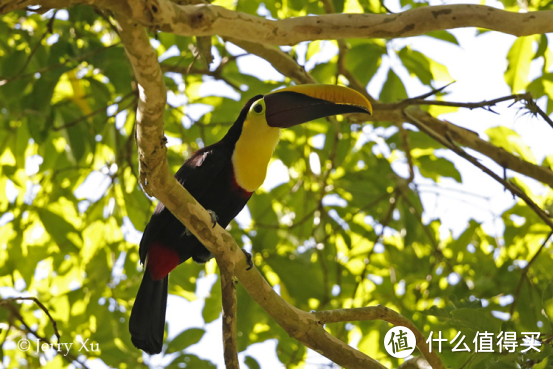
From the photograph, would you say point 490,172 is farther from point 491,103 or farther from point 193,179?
point 193,179

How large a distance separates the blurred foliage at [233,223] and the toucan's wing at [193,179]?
2.10 feet

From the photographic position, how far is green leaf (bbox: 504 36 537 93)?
4.08 meters

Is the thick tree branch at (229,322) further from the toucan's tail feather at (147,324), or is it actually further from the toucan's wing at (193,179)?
the toucan's tail feather at (147,324)

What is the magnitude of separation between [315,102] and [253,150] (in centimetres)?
50

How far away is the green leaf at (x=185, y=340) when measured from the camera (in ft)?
12.9

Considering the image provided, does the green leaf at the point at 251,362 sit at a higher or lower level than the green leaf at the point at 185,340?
lower

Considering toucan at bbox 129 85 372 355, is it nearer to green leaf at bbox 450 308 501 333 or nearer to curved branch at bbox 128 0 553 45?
curved branch at bbox 128 0 553 45

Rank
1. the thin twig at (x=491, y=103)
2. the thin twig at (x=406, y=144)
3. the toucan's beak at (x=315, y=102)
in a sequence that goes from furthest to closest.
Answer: the thin twig at (x=406, y=144)
the toucan's beak at (x=315, y=102)
the thin twig at (x=491, y=103)

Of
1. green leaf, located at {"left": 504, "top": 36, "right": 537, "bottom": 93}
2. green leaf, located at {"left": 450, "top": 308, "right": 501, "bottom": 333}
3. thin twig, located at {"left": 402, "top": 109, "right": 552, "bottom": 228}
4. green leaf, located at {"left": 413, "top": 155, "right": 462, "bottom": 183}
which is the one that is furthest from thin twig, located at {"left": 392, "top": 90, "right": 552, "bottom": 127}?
green leaf, located at {"left": 450, "top": 308, "right": 501, "bottom": 333}

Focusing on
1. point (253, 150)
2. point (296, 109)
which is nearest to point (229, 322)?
point (253, 150)

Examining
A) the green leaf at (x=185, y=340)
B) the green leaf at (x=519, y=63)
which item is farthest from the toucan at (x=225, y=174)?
the green leaf at (x=519, y=63)

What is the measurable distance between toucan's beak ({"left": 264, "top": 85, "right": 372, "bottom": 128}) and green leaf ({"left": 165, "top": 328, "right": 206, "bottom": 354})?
65.3 inches

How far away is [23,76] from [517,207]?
13.0ft

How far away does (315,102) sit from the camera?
11.2 ft
